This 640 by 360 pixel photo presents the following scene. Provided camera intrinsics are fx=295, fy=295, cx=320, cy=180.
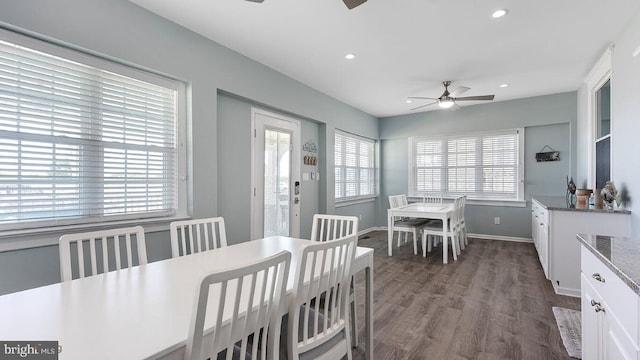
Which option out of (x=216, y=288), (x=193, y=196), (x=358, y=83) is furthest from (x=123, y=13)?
(x=358, y=83)

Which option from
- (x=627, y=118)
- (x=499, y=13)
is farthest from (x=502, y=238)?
(x=499, y=13)

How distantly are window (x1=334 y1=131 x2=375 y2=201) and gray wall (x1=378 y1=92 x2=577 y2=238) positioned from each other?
1008mm

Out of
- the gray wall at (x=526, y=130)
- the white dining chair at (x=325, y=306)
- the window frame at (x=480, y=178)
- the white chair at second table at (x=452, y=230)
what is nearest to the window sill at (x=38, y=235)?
the white dining chair at (x=325, y=306)

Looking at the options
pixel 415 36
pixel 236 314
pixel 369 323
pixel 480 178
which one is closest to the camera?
pixel 236 314

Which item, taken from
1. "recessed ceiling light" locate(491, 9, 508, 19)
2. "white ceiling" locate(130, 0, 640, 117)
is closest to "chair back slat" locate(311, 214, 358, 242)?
"white ceiling" locate(130, 0, 640, 117)

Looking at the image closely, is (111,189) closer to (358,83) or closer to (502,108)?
(358,83)

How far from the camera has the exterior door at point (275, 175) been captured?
12.4 ft

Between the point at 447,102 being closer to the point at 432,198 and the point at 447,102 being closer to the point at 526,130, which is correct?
the point at 526,130

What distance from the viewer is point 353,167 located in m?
6.07

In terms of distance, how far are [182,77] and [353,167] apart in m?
3.92

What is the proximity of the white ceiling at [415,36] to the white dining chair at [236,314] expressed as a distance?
216cm

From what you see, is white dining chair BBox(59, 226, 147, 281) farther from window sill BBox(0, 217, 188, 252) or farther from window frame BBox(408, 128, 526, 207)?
window frame BBox(408, 128, 526, 207)

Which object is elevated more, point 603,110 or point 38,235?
point 603,110
